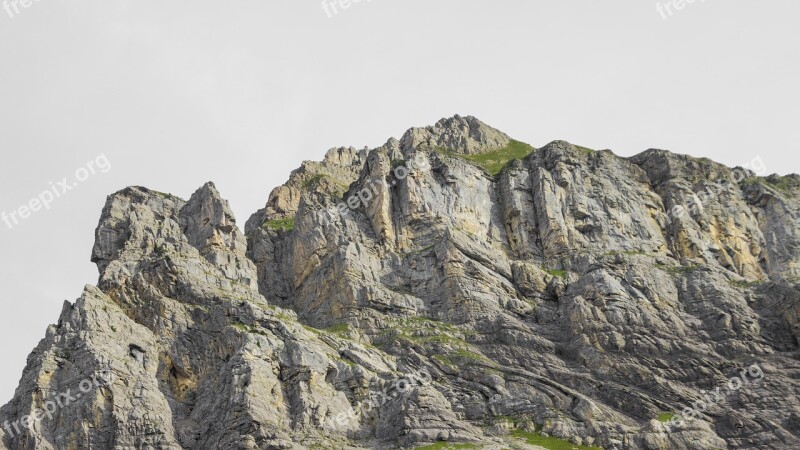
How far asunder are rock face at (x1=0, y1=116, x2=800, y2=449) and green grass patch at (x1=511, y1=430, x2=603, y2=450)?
51 cm

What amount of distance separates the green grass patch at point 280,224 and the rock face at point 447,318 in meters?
7.03

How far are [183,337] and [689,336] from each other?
76.2 m

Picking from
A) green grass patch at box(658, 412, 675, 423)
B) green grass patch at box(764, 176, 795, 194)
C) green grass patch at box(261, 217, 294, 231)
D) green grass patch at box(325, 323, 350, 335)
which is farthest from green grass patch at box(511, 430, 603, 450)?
green grass patch at box(764, 176, 795, 194)

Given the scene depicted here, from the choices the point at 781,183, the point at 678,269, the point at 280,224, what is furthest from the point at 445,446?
the point at 781,183

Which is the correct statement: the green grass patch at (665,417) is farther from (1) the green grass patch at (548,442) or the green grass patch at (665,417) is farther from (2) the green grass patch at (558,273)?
(2) the green grass patch at (558,273)

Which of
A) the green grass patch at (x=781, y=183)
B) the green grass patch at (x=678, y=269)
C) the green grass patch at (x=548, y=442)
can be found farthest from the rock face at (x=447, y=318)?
the green grass patch at (x=781, y=183)

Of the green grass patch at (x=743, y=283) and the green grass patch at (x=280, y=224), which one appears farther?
the green grass patch at (x=280, y=224)

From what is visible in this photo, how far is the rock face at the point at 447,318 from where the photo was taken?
360ft

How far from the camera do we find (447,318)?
140000mm

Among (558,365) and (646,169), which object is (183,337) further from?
(646,169)

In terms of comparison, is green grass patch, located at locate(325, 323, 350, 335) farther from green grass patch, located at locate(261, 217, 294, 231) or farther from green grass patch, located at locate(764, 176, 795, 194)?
green grass patch, located at locate(764, 176, 795, 194)

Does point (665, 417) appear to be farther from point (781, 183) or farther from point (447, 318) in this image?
point (781, 183)

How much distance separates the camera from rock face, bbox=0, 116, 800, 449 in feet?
360

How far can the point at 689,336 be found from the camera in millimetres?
130625
